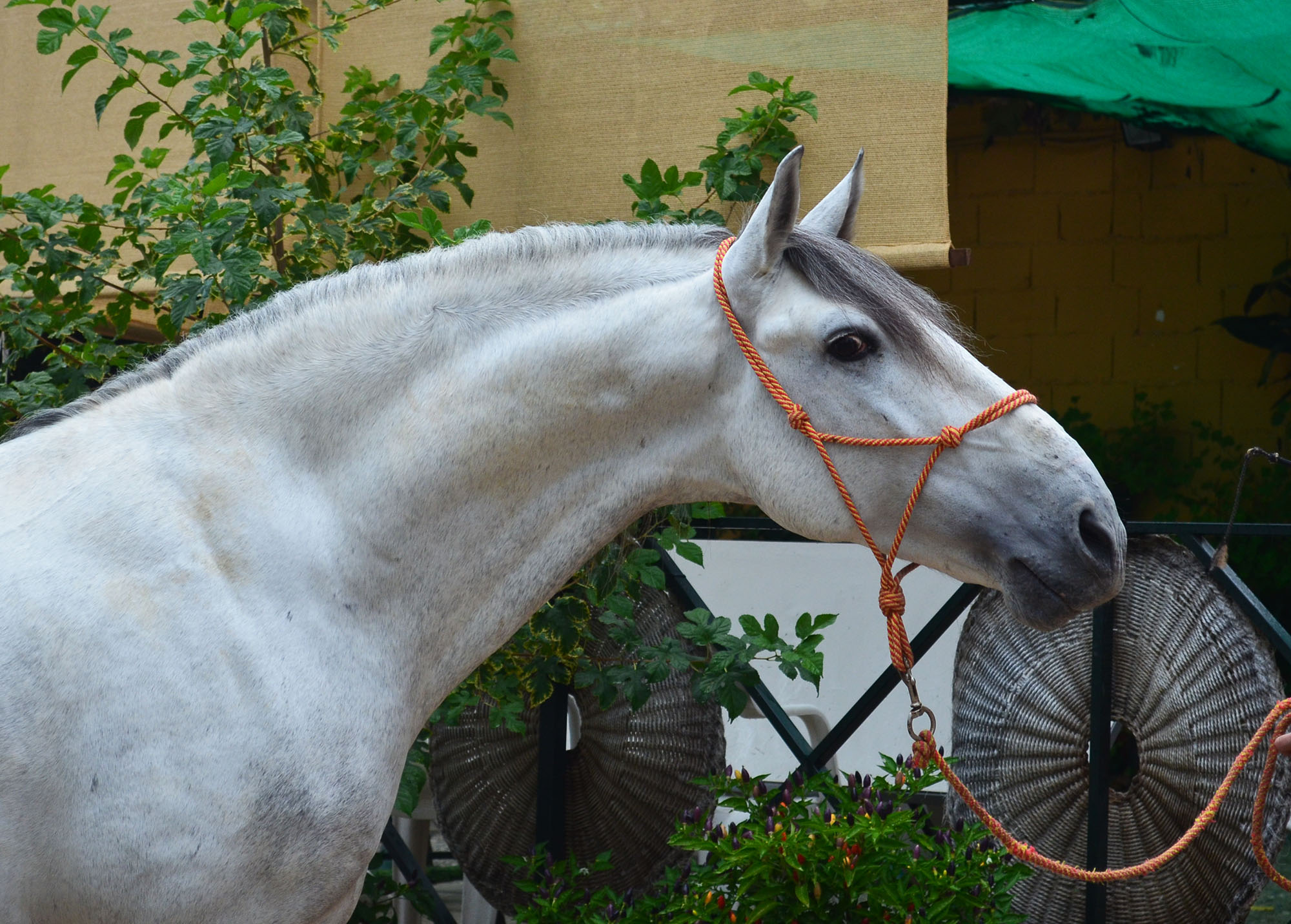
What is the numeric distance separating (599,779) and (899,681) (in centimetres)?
83

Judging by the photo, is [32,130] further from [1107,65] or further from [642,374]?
[1107,65]

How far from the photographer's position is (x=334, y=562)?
155cm

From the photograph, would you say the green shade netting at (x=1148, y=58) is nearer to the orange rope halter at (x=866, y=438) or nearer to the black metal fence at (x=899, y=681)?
the black metal fence at (x=899, y=681)

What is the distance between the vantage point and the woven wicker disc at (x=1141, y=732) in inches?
98.4

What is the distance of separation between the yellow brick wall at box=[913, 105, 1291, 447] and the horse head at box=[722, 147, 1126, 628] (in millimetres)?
4701

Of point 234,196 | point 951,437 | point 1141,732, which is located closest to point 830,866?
point 1141,732

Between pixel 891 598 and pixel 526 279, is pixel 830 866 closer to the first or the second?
pixel 891 598

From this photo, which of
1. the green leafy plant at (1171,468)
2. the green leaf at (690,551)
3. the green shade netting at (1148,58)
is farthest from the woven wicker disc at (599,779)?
the green leafy plant at (1171,468)

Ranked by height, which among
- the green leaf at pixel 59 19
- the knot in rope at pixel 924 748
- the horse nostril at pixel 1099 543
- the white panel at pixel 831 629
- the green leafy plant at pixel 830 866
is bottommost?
the white panel at pixel 831 629

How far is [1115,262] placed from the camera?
6137 millimetres

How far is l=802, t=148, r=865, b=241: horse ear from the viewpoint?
5.72 ft

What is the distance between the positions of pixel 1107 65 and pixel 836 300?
101 inches

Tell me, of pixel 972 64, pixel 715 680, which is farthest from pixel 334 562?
pixel 972 64

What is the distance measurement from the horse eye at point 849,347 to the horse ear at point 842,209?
226mm
